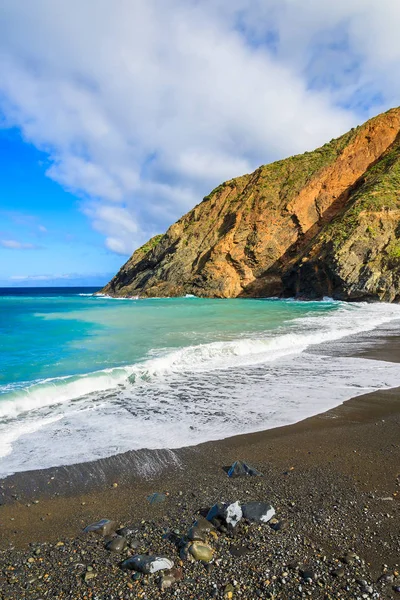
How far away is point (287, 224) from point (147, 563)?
52529 millimetres

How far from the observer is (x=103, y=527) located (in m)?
3.32

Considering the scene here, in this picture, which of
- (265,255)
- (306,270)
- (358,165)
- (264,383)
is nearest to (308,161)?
(358,165)

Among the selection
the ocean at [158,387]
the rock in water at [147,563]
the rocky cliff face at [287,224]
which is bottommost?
the ocean at [158,387]

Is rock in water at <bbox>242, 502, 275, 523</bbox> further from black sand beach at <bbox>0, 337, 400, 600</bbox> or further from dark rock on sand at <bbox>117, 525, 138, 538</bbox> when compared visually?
dark rock on sand at <bbox>117, 525, 138, 538</bbox>

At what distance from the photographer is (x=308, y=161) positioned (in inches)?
2206

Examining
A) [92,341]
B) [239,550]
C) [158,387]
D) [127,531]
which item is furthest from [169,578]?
[92,341]

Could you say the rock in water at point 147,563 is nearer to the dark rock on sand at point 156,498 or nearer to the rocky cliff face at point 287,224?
the dark rock on sand at point 156,498

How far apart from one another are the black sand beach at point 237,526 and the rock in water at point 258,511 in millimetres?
75

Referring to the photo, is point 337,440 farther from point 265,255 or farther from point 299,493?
point 265,255

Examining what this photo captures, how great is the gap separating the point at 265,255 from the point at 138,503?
48714 mm

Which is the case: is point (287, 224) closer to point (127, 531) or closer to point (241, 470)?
point (241, 470)

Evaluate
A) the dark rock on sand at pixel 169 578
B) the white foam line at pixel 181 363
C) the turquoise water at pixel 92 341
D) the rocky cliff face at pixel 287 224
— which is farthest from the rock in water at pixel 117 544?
the rocky cliff face at pixel 287 224

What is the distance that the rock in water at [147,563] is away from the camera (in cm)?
270

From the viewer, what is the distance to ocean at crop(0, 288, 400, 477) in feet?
18.6
